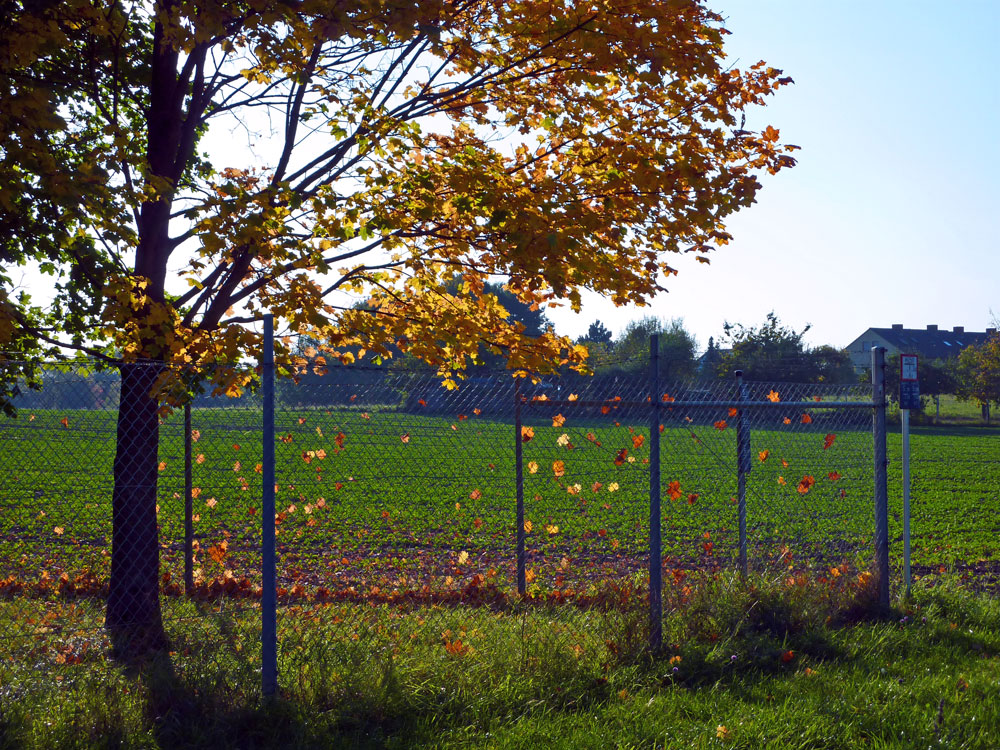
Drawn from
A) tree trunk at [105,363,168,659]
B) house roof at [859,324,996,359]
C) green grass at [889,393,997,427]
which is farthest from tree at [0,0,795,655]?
house roof at [859,324,996,359]

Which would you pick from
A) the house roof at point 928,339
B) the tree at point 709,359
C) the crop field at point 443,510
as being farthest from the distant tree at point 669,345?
the house roof at point 928,339

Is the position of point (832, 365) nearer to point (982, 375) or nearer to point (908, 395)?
point (982, 375)

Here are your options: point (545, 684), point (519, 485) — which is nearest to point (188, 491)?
point (519, 485)

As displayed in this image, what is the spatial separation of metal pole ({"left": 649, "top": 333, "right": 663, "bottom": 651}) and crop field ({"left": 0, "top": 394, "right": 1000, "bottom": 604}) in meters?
1.01

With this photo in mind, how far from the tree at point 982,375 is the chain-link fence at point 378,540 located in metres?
37.7

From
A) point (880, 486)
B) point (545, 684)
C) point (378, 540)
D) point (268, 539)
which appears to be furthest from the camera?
point (378, 540)

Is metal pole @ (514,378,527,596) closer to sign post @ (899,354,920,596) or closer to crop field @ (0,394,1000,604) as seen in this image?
crop field @ (0,394,1000,604)

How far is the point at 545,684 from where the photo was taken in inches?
176

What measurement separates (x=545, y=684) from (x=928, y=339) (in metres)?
88.6

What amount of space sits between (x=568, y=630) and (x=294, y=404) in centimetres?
237

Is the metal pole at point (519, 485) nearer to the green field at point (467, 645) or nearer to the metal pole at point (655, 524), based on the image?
the green field at point (467, 645)

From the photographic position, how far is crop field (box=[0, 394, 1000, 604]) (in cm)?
542

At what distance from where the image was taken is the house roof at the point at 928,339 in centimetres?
7769

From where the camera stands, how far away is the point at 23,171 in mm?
5305
